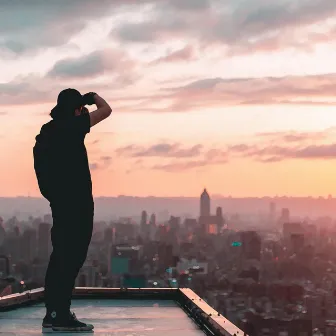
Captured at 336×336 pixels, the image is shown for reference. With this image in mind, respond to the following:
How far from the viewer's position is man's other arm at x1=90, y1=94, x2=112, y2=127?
5.80 meters

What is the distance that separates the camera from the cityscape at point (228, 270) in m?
41.0

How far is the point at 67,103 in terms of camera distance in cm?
583

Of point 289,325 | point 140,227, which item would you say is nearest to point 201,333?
point 289,325

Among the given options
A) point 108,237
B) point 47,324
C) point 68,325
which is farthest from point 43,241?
point 68,325

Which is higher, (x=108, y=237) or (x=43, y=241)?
(x=108, y=237)

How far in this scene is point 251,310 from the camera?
41.8m

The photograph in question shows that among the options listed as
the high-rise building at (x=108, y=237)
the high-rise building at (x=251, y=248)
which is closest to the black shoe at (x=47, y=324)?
the high-rise building at (x=251, y=248)

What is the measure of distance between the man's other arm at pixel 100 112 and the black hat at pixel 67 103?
127mm

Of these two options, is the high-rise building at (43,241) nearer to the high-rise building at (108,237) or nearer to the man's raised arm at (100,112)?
the high-rise building at (108,237)

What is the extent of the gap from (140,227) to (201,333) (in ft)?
322

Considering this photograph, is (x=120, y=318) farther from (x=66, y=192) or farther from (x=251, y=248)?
(x=251, y=248)

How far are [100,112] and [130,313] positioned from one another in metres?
1.81

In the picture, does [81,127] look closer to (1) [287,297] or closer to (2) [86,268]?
(1) [287,297]

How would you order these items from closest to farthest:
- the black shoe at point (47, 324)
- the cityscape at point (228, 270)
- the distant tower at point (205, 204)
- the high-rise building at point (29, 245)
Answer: the black shoe at point (47, 324), the cityscape at point (228, 270), the high-rise building at point (29, 245), the distant tower at point (205, 204)
